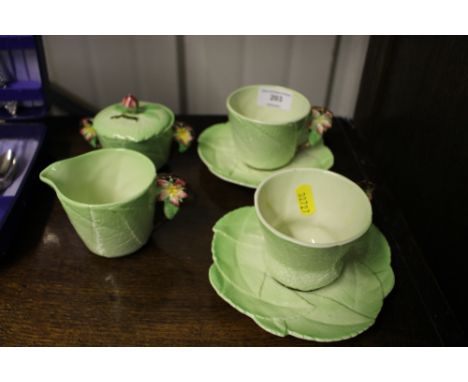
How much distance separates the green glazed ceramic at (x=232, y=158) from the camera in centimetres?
71

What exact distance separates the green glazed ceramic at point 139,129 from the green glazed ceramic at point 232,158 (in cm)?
9

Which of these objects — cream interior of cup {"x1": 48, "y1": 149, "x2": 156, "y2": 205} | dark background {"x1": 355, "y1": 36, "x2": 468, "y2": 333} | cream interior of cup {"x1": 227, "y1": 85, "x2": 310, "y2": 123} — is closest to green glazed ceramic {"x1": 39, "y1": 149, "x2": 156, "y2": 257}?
cream interior of cup {"x1": 48, "y1": 149, "x2": 156, "y2": 205}

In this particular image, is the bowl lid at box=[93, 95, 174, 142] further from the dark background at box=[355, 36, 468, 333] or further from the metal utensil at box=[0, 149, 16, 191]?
the dark background at box=[355, 36, 468, 333]

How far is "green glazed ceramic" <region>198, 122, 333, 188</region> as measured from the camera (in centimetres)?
71

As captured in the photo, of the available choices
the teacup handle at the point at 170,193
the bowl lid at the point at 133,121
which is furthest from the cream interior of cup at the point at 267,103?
the teacup handle at the point at 170,193

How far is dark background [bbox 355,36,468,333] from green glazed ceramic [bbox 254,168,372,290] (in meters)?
0.14

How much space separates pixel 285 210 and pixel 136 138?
0.25m

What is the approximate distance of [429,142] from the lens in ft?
2.06

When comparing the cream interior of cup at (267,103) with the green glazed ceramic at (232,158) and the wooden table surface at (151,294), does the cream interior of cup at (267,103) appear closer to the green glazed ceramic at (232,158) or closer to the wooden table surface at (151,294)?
the green glazed ceramic at (232,158)

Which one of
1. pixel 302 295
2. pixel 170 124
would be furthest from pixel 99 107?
pixel 302 295

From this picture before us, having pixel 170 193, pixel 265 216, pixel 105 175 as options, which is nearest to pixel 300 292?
pixel 265 216

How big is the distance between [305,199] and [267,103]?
0.84ft

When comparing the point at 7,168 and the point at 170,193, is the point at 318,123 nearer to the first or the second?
the point at 170,193
